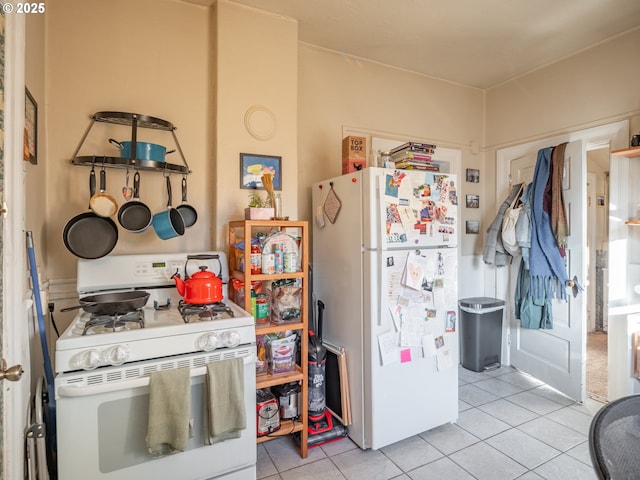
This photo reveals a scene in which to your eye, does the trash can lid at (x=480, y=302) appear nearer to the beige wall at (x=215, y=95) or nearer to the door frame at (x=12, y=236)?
the beige wall at (x=215, y=95)

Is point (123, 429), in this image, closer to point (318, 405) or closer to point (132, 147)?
point (318, 405)

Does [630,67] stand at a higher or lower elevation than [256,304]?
higher

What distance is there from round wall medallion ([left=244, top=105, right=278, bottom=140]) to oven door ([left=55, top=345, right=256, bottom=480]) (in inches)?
53.5

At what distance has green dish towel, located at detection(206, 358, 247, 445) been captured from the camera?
1479mm

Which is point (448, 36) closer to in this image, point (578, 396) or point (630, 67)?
point (630, 67)

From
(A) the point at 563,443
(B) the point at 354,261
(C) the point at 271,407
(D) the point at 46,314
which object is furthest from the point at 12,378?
(A) the point at 563,443

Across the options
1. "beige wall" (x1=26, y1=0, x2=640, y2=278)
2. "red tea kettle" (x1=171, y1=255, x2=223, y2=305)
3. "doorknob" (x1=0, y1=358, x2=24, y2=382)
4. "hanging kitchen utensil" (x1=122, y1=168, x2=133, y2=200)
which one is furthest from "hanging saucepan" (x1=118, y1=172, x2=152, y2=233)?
"doorknob" (x1=0, y1=358, x2=24, y2=382)

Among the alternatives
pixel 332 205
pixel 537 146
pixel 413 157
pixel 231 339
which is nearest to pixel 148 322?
pixel 231 339

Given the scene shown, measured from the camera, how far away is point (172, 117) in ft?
7.09

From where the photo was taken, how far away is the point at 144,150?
1.91m

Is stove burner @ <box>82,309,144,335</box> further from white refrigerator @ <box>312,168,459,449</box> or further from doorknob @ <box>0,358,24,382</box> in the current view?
white refrigerator @ <box>312,168,459,449</box>

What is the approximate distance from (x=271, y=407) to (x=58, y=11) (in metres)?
2.43

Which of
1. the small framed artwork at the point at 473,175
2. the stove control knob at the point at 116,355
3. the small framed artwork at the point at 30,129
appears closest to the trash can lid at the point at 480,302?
the small framed artwork at the point at 473,175

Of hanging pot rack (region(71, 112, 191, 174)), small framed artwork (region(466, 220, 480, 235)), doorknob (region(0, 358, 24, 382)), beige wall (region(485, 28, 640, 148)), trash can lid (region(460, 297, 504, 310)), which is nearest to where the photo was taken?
doorknob (region(0, 358, 24, 382))
